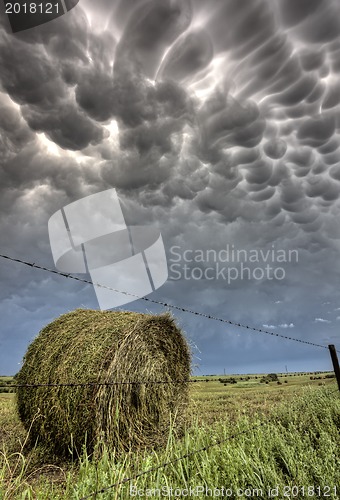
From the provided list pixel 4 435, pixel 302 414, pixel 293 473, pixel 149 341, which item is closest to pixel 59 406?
pixel 149 341

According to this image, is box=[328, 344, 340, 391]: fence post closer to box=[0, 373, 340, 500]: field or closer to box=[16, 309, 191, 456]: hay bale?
box=[0, 373, 340, 500]: field

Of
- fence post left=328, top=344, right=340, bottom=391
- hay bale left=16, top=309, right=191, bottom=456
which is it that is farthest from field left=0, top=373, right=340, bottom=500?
fence post left=328, top=344, right=340, bottom=391

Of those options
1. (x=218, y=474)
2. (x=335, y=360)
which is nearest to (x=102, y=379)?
(x=218, y=474)

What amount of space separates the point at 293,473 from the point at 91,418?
10.3 feet

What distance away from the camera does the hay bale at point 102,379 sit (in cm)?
Answer: 614

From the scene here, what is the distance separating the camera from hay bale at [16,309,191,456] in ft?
20.1

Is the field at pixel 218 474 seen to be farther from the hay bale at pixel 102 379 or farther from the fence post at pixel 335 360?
the fence post at pixel 335 360

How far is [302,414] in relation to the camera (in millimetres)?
7078

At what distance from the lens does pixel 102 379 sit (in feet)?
20.4

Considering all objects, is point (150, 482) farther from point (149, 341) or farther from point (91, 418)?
point (149, 341)

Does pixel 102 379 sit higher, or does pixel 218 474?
pixel 102 379

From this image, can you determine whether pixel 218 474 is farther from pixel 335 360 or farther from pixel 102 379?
pixel 335 360

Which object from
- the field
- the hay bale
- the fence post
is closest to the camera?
the field

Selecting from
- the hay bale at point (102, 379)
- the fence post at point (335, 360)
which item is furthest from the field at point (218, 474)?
the fence post at point (335, 360)
